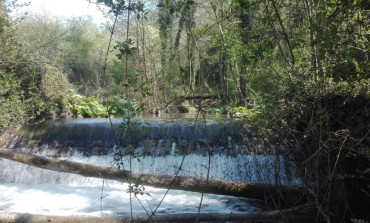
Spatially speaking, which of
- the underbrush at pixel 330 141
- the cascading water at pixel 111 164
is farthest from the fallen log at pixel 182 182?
the cascading water at pixel 111 164

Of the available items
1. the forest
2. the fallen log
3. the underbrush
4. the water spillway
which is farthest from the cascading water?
the underbrush

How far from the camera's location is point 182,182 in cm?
476

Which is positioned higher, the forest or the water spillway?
the forest

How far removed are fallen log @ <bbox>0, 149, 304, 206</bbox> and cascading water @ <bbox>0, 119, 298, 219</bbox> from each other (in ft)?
4.34

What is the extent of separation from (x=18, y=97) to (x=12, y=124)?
74 cm

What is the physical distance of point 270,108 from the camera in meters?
4.82

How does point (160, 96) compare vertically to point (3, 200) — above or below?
above

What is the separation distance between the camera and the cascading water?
22.1 feet

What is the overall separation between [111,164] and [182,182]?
4273mm

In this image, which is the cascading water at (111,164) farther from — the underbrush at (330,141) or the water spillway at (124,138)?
the underbrush at (330,141)

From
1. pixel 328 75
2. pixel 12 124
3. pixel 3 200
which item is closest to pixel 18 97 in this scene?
pixel 12 124

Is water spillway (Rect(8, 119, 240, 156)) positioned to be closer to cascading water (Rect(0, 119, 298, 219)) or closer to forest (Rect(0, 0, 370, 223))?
cascading water (Rect(0, 119, 298, 219))

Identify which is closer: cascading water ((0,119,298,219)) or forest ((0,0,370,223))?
forest ((0,0,370,223))

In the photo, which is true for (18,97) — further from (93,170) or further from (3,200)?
(93,170)
